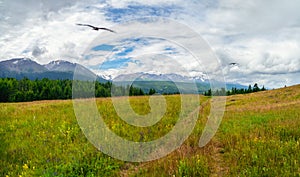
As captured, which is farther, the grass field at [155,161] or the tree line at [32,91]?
the tree line at [32,91]

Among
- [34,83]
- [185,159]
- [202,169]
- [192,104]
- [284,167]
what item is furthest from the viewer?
[34,83]

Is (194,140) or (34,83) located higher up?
(34,83)

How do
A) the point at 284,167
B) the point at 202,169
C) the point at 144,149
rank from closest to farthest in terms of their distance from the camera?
1. the point at 284,167
2. the point at 202,169
3. the point at 144,149

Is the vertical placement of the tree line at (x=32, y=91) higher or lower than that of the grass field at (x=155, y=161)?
higher

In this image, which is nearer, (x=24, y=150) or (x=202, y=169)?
(x=202, y=169)

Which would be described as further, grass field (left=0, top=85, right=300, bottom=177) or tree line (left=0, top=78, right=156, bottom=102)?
tree line (left=0, top=78, right=156, bottom=102)

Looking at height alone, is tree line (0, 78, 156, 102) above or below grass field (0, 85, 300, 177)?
above

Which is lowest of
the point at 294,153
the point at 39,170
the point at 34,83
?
the point at 39,170

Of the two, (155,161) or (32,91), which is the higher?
(32,91)

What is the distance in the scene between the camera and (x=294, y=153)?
7.48 m

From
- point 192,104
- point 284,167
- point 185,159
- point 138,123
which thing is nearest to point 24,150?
point 138,123

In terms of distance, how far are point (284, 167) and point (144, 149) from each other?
437cm

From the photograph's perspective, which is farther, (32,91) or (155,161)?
(32,91)

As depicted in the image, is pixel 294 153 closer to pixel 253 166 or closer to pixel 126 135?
pixel 253 166
